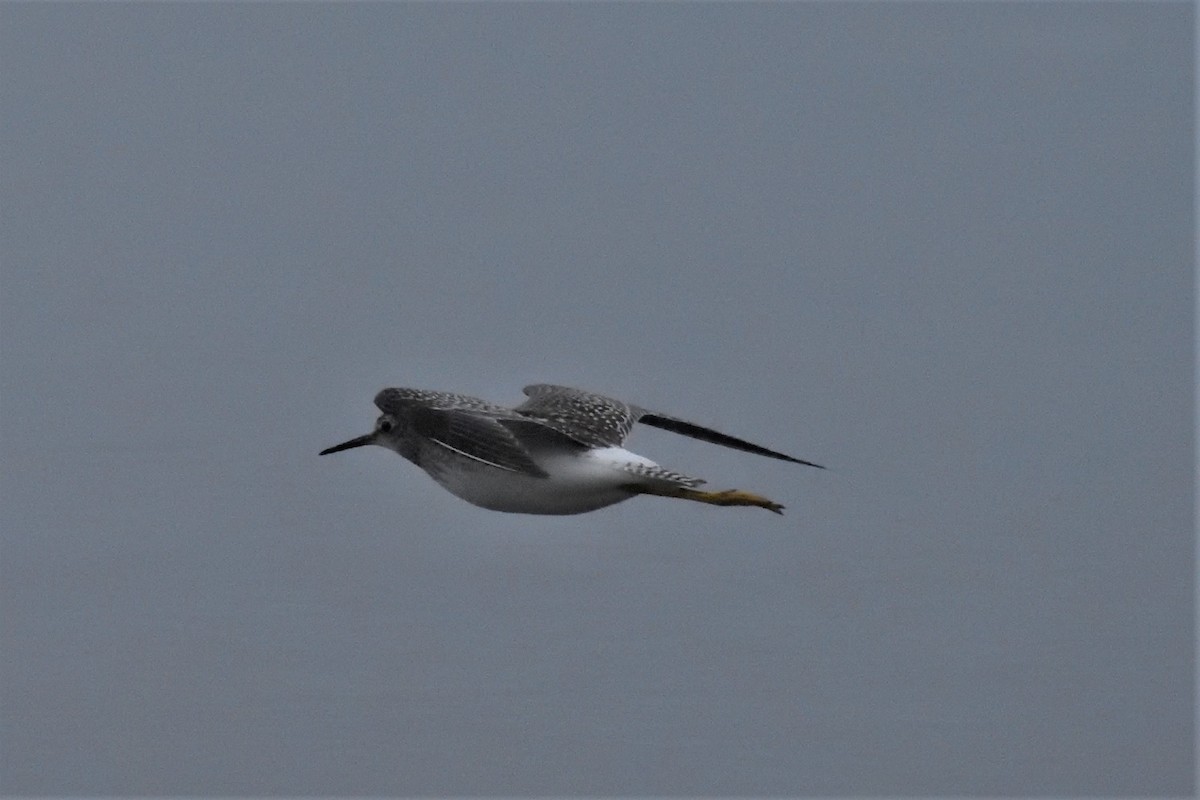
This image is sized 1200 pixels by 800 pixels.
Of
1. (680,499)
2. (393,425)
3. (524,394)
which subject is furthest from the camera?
(524,394)

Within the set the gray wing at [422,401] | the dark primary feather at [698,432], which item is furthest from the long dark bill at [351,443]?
the dark primary feather at [698,432]

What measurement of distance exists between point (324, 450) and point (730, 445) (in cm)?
483

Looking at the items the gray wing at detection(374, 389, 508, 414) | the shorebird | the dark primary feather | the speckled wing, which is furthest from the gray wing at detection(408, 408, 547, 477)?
the dark primary feather

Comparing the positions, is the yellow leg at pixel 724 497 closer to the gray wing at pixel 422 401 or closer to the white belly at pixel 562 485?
the white belly at pixel 562 485

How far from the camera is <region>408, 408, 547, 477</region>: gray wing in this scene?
23.5 m

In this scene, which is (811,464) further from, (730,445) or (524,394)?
(524,394)

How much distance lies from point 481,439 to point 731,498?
2731mm

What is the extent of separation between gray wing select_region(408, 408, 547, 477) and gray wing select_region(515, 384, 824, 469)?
0.81 metres

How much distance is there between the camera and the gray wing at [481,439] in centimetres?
2345

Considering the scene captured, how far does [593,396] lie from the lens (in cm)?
2644

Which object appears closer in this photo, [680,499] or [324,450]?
[680,499]

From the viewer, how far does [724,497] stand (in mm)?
23828

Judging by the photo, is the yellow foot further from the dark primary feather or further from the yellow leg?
the dark primary feather

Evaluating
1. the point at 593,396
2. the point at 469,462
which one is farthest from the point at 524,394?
the point at 469,462
